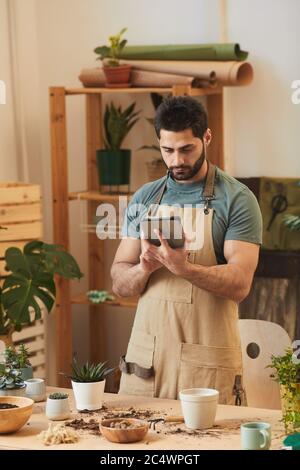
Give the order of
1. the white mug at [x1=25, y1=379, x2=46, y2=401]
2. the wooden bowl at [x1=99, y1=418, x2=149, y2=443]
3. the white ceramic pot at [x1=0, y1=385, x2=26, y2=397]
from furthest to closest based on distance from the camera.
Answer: the white mug at [x1=25, y1=379, x2=46, y2=401] < the white ceramic pot at [x1=0, y1=385, x2=26, y2=397] < the wooden bowl at [x1=99, y1=418, x2=149, y2=443]

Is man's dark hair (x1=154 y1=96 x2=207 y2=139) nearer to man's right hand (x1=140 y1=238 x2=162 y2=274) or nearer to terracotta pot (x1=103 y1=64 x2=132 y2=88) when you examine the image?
man's right hand (x1=140 y1=238 x2=162 y2=274)

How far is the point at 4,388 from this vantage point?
323 cm

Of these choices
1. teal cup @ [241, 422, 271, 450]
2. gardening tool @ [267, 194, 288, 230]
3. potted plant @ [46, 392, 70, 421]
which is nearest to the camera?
teal cup @ [241, 422, 271, 450]

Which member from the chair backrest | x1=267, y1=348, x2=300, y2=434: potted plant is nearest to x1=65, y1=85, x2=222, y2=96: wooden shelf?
the chair backrest

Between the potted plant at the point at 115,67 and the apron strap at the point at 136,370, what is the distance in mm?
1552

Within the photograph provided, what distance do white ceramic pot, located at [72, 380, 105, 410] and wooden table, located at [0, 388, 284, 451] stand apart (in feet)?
0.13

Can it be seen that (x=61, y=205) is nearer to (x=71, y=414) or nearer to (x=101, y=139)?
(x=101, y=139)

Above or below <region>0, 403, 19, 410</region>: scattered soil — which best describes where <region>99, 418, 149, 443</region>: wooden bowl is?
below

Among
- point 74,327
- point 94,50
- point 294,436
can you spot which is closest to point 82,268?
point 74,327

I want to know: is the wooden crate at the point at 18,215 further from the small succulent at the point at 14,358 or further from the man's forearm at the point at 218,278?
the man's forearm at the point at 218,278

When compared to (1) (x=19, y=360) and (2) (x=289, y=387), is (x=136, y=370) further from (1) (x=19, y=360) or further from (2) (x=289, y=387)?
(2) (x=289, y=387)

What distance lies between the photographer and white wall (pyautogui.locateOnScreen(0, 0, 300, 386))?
4.58 metres

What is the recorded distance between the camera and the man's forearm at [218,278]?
3.49 m

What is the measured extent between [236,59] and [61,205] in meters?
1.15
